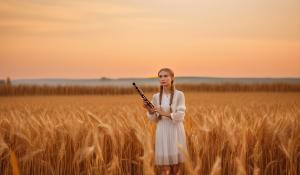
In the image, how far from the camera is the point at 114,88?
19203 mm

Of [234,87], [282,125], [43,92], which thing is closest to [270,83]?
[234,87]

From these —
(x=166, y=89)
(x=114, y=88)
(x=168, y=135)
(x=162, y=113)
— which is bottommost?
(x=168, y=135)

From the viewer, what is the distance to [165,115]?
118 inches

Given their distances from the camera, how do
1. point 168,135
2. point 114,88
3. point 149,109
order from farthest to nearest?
point 114,88 → point 168,135 → point 149,109

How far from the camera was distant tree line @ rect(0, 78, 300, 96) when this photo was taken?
60.4 ft

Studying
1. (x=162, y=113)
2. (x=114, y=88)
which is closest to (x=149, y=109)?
(x=162, y=113)

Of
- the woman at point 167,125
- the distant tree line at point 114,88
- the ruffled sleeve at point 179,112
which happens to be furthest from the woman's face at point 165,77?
the distant tree line at point 114,88

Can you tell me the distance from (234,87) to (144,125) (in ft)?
57.1

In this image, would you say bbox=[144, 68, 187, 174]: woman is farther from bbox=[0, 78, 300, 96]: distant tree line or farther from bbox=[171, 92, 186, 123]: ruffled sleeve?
bbox=[0, 78, 300, 96]: distant tree line

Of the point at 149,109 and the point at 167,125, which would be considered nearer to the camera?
the point at 149,109

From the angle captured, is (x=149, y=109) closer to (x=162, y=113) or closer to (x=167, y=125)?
(x=162, y=113)

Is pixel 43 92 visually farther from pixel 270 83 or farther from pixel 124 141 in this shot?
pixel 124 141

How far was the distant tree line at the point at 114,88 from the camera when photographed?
18.4 meters

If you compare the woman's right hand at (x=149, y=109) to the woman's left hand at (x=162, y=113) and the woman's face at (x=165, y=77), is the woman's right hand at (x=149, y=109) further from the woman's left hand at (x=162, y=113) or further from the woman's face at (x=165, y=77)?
the woman's face at (x=165, y=77)
